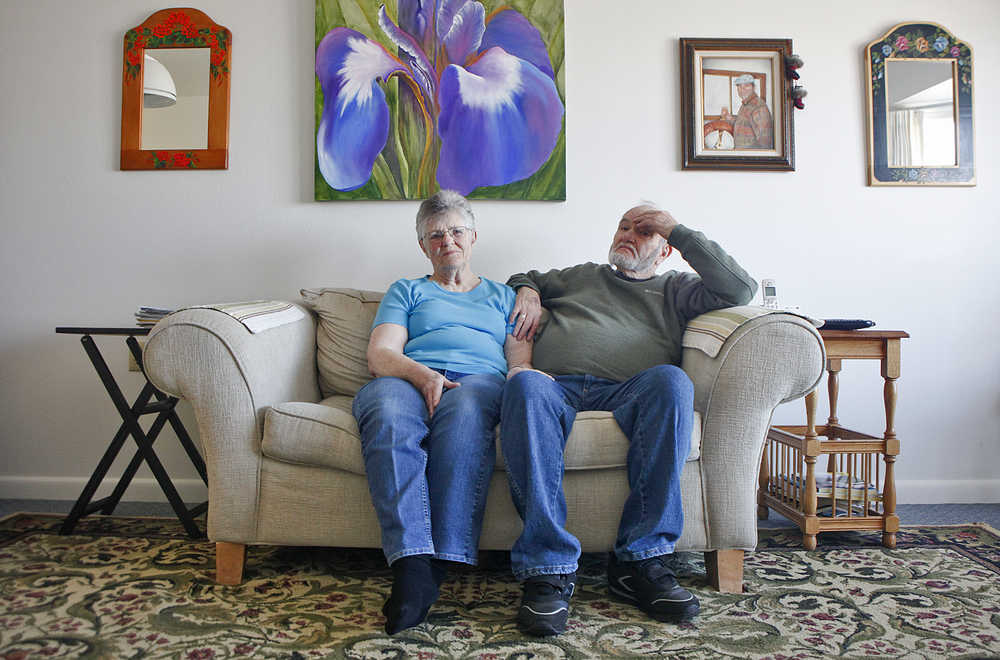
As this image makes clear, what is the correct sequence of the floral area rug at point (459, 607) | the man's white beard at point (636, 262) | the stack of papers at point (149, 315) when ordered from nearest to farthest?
the floral area rug at point (459, 607), the man's white beard at point (636, 262), the stack of papers at point (149, 315)

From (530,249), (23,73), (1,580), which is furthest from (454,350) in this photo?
(23,73)

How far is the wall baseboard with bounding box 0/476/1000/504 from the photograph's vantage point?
98.3 inches

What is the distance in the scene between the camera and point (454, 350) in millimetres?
1833

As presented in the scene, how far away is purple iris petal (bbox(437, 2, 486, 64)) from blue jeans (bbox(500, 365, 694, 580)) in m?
1.48

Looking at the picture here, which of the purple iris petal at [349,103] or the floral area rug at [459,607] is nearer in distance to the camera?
the floral area rug at [459,607]

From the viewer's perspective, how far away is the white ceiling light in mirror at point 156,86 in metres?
2.54

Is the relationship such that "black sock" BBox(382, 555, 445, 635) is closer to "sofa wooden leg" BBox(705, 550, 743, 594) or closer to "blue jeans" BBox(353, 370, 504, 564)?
"blue jeans" BBox(353, 370, 504, 564)

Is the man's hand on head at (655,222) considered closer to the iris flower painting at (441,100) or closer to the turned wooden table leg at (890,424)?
the iris flower painting at (441,100)

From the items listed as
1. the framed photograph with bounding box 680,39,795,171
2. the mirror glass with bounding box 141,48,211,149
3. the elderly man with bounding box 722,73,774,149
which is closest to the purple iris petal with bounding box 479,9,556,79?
the framed photograph with bounding box 680,39,795,171

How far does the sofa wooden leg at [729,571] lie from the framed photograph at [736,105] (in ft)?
4.86

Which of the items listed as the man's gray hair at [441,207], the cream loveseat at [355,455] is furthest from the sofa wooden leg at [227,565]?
the man's gray hair at [441,207]

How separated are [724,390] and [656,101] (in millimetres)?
1377

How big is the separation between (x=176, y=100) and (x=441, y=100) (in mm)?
1033

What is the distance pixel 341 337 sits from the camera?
210cm
